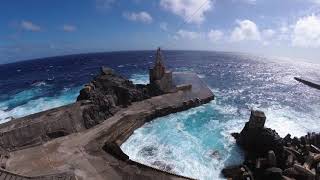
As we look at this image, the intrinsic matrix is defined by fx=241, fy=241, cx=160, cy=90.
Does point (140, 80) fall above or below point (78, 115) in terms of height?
below

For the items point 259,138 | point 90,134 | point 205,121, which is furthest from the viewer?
point 205,121

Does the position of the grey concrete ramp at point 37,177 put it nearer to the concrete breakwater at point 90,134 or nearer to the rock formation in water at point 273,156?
the concrete breakwater at point 90,134

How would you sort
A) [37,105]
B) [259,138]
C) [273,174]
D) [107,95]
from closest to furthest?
1. [273,174]
2. [259,138]
3. [107,95]
4. [37,105]

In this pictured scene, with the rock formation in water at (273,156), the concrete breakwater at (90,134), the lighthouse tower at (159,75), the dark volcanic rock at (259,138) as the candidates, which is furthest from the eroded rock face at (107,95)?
the dark volcanic rock at (259,138)

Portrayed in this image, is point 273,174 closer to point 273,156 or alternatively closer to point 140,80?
point 273,156

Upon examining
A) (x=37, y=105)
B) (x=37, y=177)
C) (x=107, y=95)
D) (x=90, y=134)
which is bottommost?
(x=37, y=105)

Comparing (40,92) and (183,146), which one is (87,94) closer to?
(183,146)

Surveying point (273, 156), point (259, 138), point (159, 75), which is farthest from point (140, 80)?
point (273, 156)
